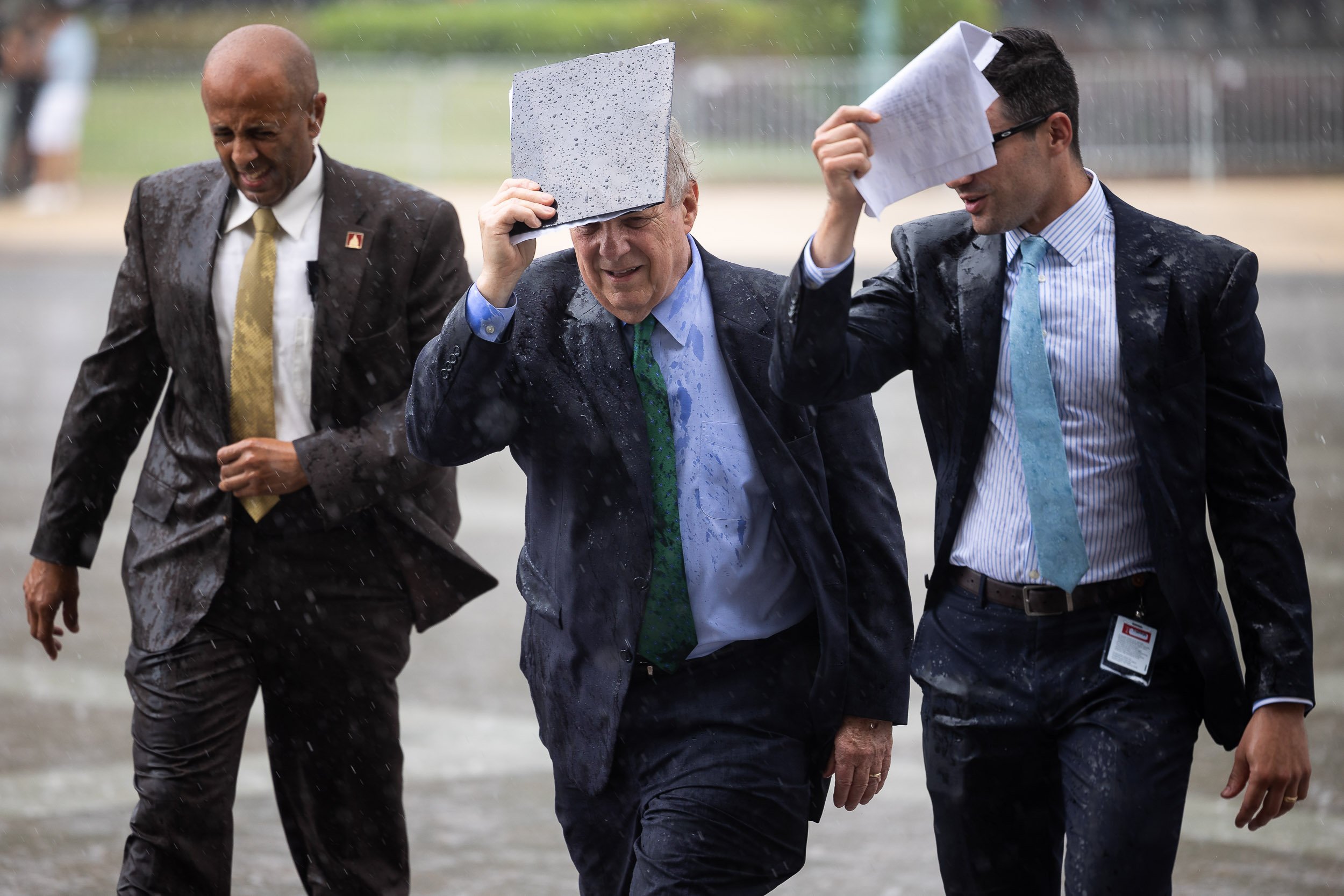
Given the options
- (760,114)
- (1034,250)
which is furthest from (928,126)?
(760,114)

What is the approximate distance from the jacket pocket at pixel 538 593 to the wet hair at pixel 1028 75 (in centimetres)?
126

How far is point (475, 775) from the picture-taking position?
6270 millimetres

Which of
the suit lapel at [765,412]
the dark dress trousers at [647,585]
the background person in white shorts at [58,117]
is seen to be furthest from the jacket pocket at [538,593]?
the background person in white shorts at [58,117]

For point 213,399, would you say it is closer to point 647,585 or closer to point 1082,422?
point 647,585

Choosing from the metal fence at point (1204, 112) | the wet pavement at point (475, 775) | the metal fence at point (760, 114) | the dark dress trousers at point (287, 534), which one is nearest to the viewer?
the dark dress trousers at point (287, 534)

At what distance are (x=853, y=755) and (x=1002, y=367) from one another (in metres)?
0.80

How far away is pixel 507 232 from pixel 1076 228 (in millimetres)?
1056

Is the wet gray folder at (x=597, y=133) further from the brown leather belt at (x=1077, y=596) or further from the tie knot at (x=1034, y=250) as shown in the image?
the brown leather belt at (x=1077, y=596)

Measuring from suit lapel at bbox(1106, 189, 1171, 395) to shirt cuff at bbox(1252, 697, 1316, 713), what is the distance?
1.95 ft

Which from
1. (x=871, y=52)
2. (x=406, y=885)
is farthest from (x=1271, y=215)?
(x=406, y=885)

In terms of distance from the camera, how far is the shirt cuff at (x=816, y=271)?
10.5 ft

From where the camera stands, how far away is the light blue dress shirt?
11.1 feet

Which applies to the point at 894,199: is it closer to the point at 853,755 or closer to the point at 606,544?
the point at 606,544

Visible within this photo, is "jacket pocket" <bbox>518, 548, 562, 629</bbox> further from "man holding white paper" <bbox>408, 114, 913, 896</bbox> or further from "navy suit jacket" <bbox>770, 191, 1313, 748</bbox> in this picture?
"navy suit jacket" <bbox>770, 191, 1313, 748</bbox>
